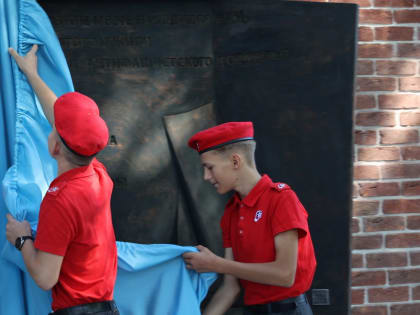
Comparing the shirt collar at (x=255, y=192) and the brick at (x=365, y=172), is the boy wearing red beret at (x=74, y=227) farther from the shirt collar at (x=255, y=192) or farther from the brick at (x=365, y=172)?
the brick at (x=365, y=172)

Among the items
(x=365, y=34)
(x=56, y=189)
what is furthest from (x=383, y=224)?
(x=56, y=189)

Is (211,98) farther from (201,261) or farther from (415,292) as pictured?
(415,292)

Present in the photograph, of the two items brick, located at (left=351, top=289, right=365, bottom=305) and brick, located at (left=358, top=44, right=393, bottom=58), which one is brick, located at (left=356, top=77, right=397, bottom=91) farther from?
brick, located at (left=351, top=289, right=365, bottom=305)

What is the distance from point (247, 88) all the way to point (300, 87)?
0.24 meters

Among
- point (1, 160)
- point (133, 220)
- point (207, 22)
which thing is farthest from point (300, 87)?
point (1, 160)

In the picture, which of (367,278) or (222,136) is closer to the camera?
(222,136)

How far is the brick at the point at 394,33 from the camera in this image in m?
2.82

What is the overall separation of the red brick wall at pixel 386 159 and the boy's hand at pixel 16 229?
5.28 ft

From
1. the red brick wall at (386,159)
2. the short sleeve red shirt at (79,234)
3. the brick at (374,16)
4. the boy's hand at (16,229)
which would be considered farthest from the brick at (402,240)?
the boy's hand at (16,229)

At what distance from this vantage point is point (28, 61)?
6.88 feet

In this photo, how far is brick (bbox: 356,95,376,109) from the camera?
2812mm

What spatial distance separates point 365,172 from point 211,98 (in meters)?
A: 0.88

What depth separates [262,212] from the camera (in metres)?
2.05

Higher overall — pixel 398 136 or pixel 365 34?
pixel 365 34
